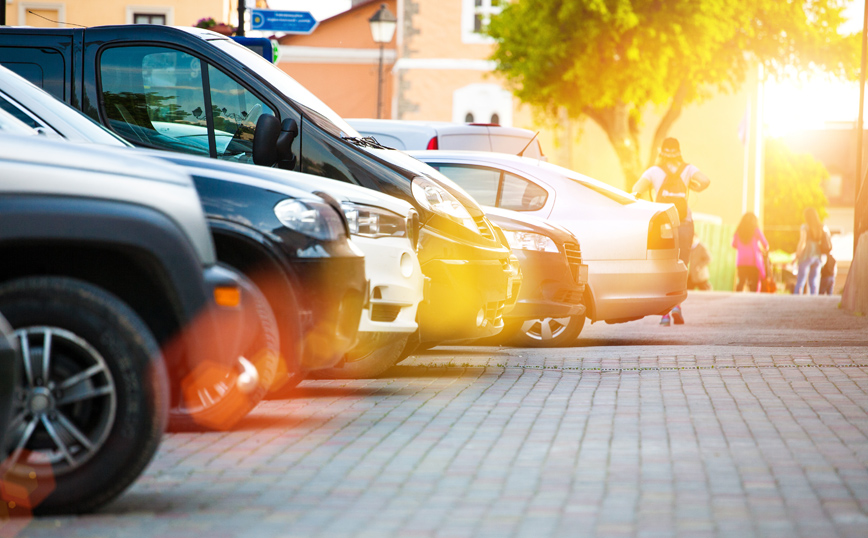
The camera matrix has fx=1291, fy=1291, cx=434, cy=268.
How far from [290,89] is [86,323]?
452 cm

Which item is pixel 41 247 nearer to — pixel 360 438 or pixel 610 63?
pixel 360 438

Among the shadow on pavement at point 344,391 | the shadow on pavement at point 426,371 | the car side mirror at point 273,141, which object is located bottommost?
the shadow on pavement at point 426,371

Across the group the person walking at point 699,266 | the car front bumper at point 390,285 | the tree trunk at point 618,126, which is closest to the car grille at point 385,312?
the car front bumper at point 390,285

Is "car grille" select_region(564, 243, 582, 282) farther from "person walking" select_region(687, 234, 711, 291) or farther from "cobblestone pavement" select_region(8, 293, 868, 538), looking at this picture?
"person walking" select_region(687, 234, 711, 291)

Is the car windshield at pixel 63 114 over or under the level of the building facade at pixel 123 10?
under

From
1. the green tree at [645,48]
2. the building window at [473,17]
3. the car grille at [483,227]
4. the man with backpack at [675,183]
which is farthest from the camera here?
the building window at [473,17]

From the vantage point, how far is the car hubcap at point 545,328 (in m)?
11.2

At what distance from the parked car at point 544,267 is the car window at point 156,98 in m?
2.55

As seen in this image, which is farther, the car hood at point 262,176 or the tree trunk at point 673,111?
the tree trunk at point 673,111

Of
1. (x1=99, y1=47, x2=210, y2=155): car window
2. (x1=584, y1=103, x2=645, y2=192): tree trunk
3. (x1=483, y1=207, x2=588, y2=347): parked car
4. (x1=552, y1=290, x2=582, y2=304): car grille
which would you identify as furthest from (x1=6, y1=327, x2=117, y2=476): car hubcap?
(x1=584, y1=103, x2=645, y2=192): tree trunk

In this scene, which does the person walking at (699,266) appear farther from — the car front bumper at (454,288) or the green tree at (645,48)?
→ the car front bumper at (454,288)

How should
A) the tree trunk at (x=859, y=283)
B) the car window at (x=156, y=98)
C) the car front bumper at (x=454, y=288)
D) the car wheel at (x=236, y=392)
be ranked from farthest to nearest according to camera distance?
1. the tree trunk at (x=859, y=283)
2. the car window at (x=156, y=98)
3. the car front bumper at (x=454, y=288)
4. the car wheel at (x=236, y=392)

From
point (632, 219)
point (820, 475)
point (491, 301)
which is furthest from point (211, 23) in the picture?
point (820, 475)

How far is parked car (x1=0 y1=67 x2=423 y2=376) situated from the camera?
19.5 feet
